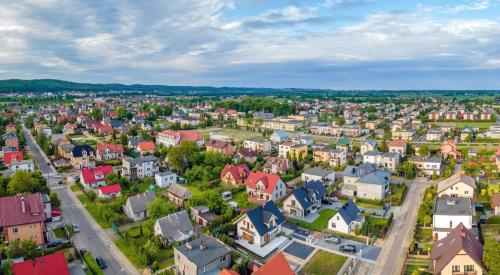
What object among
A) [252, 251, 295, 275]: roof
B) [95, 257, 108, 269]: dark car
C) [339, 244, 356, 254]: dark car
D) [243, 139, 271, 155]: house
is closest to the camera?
[252, 251, 295, 275]: roof

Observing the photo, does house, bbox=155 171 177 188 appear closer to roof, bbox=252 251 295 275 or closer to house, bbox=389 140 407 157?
roof, bbox=252 251 295 275

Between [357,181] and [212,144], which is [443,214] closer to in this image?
[357,181]

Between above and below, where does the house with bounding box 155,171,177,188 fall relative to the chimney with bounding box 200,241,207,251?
below

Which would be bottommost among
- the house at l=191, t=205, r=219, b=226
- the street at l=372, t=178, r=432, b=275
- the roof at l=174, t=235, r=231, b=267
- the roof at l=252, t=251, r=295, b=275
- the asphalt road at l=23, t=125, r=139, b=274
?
the asphalt road at l=23, t=125, r=139, b=274

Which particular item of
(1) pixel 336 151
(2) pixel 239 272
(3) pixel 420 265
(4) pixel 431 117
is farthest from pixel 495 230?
(4) pixel 431 117

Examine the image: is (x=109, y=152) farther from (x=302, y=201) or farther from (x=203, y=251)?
(x=203, y=251)

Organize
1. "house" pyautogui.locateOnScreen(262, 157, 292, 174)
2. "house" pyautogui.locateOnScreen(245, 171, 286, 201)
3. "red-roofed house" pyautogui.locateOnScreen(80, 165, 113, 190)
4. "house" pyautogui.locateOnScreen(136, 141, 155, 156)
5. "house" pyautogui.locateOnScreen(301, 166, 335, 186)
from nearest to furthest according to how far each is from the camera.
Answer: "house" pyautogui.locateOnScreen(245, 171, 286, 201) → "red-roofed house" pyautogui.locateOnScreen(80, 165, 113, 190) → "house" pyautogui.locateOnScreen(301, 166, 335, 186) → "house" pyautogui.locateOnScreen(262, 157, 292, 174) → "house" pyautogui.locateOnScreen(136, 141, 155, 156)

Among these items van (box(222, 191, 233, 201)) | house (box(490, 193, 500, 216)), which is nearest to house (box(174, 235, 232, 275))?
van (box(222, 191, 233, 201))
